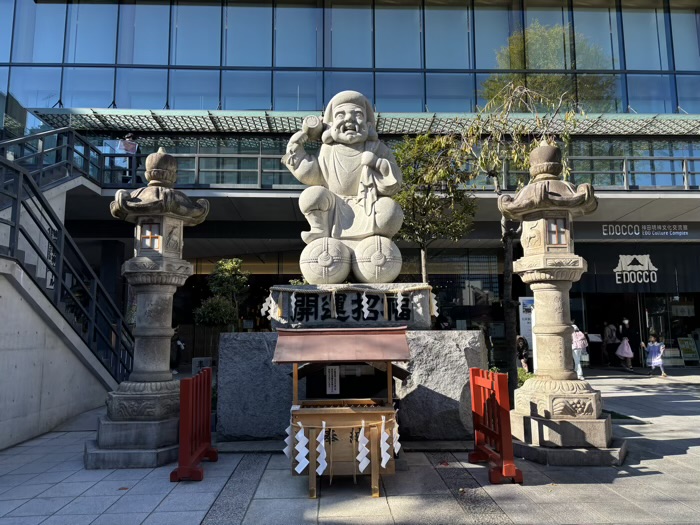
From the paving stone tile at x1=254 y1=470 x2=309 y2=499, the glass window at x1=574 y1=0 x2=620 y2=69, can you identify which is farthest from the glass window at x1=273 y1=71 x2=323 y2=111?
the paving stone tile at x1=254 y1=470 x2=309 y2=499

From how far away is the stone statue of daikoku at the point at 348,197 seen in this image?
7.34 m

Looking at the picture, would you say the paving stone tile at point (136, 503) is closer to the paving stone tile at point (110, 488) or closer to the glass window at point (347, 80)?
the paving stone tile at point (110, 488)

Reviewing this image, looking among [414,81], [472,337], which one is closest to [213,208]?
[414,81]

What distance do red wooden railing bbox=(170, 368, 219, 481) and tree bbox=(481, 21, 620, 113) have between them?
46.4ft

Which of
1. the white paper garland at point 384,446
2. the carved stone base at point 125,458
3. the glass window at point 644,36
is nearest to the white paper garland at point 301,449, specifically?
the white paper garland at point 384,446

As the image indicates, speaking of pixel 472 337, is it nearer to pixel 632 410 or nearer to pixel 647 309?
pixel 632 410

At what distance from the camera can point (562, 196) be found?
6.52 meters

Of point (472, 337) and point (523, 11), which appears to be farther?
point (523, 11)

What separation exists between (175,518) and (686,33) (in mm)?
21071

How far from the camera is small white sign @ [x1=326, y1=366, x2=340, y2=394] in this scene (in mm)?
6062

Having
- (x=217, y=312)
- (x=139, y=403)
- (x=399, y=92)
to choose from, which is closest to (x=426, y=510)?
(x=139, y=403)

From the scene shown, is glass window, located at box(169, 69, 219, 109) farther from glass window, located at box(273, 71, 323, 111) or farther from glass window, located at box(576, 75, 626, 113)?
glass window, located at box(576, 75, 626, 113)

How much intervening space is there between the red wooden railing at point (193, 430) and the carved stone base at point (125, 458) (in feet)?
1.72

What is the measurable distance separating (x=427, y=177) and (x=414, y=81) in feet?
26.8
